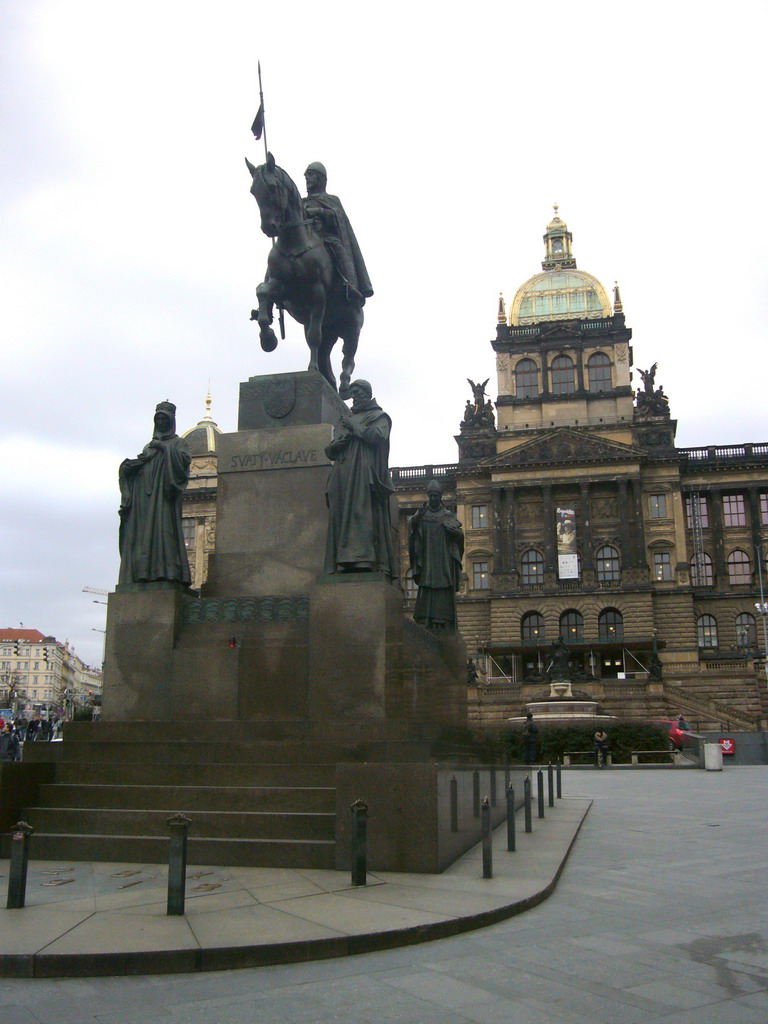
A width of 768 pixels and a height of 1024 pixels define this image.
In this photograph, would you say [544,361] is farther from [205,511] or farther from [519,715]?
[519,715]

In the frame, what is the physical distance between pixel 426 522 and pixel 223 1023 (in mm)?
10855

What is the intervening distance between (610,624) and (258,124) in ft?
203

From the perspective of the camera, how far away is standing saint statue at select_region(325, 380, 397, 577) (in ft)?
34.7

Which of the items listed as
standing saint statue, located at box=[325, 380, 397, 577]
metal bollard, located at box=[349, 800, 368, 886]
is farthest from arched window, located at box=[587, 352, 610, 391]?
metal bollard, located at box=[349, 800, 368, 886]

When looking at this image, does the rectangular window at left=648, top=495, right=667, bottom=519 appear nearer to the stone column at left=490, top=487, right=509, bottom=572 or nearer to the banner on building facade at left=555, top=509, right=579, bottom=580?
the banner on building facade at left=555, top=509, right=579, bottom=580

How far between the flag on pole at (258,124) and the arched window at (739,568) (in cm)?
6795

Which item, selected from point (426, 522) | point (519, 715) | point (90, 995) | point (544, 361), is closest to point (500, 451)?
point (544, 361)

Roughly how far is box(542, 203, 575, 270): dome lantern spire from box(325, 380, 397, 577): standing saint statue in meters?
86.8

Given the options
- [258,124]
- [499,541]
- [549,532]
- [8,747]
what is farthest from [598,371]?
[258,124]

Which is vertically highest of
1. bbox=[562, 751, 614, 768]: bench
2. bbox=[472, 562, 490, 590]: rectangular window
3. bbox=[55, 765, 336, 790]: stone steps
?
bbox=[472, 562, 490, 590]: rectangular window

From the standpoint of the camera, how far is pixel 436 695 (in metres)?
12.2

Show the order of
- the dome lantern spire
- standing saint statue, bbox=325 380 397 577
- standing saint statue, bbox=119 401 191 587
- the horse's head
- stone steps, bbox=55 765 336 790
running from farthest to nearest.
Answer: the dome lantern spire < the horse's head < standing saint statue, bbox=119 401 191 587 < standing saint statue, bbox=325 380 397 577 < stone steps, bbox=55 765 336 790

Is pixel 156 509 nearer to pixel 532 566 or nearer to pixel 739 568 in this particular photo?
pixel 532 566

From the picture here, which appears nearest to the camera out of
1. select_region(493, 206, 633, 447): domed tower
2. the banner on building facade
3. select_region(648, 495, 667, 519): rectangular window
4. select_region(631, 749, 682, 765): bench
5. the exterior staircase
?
the exterior staircase
